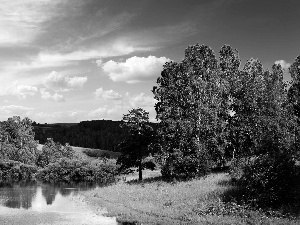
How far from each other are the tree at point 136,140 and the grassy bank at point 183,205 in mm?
11422

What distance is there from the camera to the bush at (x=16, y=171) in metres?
102

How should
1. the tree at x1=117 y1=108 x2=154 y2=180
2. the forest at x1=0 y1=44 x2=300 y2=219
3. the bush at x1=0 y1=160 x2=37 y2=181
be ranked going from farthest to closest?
the bush at x1=0 y1=160 x2=37 y2=181, the tree at x1=117 y1=108 x2=154 y2=180, the forest at x1=0 y1=44 x2=300 y2=219

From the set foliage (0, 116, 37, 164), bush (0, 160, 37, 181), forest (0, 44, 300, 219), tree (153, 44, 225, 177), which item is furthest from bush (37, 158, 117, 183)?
tree (153, 44, 225, 177)

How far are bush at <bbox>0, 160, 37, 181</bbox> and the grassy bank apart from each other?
57.3 metres

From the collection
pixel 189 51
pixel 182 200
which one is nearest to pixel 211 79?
pixel 189 51

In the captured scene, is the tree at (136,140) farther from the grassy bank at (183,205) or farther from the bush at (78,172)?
the bush at (78,172)

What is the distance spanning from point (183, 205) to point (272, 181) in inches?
359

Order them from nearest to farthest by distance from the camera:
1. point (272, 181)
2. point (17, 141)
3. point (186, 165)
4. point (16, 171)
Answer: point (272, 181) < point (186, 165) < point (16, 171) < point (17, 141)

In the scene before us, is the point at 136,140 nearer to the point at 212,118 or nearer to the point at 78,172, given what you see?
the point at 212,118

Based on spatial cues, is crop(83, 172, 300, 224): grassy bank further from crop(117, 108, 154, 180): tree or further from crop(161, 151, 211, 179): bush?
crop(117, 108, 154, 180): tree

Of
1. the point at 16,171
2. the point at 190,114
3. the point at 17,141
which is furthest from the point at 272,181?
the point at 17,141

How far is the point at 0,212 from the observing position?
A: 3884 centimetres

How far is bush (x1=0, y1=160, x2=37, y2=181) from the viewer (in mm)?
101500

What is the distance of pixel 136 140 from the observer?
209 feet
